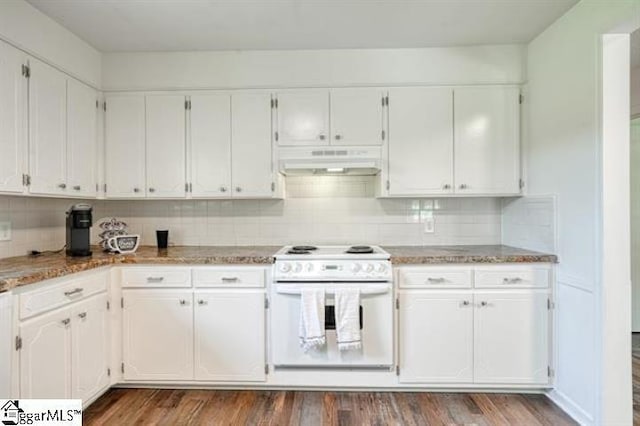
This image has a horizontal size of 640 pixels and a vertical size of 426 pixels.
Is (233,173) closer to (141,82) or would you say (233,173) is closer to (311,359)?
(141,82)

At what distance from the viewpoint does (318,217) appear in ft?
10.0

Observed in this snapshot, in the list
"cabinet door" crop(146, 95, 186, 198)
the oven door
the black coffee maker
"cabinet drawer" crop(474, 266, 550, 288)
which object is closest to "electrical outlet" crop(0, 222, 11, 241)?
the black coffee maker

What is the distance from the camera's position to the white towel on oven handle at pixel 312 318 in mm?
2258

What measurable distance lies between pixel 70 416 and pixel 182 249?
1.28 metres

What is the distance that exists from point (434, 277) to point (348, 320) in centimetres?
64

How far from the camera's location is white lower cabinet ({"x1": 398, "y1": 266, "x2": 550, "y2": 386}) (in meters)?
2.37

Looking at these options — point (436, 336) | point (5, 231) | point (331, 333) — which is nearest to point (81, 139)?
point (5, 231)

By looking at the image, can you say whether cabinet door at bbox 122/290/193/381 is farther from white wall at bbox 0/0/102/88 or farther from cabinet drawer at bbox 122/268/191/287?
white wall at bbox 0/0/102/88

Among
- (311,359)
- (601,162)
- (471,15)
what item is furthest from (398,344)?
(471,15)

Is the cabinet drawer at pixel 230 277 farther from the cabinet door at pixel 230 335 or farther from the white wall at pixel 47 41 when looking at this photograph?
the white wall at pixel 47 41

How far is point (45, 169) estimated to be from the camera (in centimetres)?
226

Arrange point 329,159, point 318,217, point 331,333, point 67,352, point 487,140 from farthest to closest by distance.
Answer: point 318,217, point 487,140, point 329,159, point 331,333, point 67,352

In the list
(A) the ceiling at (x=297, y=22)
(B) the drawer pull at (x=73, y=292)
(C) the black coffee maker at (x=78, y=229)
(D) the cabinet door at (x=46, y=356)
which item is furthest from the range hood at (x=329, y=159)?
(D) the cabinet door at (x=46, y=356)

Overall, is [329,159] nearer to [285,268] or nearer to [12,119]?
[285,268]
